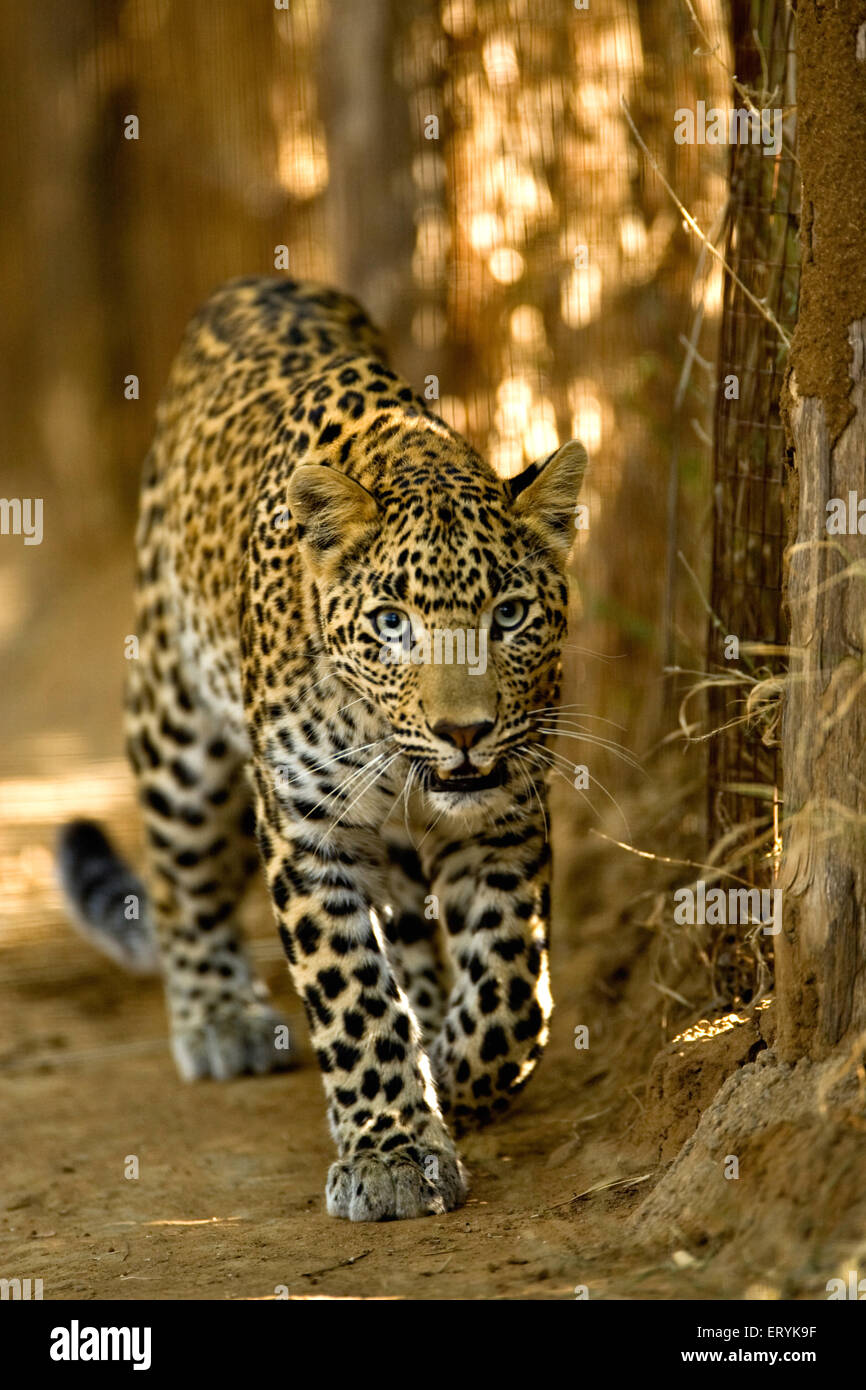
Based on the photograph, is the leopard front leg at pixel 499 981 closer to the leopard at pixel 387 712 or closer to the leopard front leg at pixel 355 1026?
the leopard at pixel 387 712

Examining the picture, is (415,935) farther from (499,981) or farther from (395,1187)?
(395,1187)

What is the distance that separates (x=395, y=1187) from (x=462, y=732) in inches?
48.8

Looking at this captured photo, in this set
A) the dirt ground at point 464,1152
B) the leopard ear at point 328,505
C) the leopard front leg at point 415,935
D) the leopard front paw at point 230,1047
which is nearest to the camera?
the dirt ground at point 464,1152

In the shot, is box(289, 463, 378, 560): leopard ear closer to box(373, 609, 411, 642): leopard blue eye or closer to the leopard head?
the leopard head

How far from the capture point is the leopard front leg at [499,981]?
4941mm

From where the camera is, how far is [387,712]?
4527 mm

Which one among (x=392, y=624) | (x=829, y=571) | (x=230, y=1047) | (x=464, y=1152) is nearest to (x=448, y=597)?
(x=392, y=624)

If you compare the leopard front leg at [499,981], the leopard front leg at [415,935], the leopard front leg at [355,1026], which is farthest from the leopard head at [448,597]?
the leopard front leg at [415,935]

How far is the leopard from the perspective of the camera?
450cm

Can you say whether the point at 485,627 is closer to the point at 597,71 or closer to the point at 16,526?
the point at 597,71

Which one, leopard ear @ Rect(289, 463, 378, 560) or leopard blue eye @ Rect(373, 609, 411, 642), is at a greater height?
leopard ear @ Rect(289, 463, 378, 560)

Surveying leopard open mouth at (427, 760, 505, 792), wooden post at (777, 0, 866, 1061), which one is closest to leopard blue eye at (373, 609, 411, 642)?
leopard open mouth at (427, 760, 505, 792)

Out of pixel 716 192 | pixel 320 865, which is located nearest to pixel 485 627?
pixel 320 865

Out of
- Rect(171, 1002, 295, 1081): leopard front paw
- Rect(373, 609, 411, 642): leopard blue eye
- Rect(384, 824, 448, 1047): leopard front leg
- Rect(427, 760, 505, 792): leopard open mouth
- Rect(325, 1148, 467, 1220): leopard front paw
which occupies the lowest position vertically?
Rect(171, 1002, 295, 1081): leopard front paw
